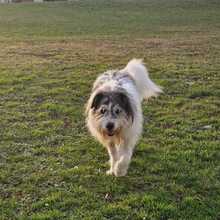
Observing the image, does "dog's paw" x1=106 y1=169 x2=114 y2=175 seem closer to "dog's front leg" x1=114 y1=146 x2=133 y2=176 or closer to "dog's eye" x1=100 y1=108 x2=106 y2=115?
"dog's front leg" x1=114 y1=146 x2=133 y2=176

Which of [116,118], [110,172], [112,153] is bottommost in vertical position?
[110,172]

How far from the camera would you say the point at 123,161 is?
7.57 meters

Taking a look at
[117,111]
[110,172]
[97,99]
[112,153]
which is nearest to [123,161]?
[110,172]

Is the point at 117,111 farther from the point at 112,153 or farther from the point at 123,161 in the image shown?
the point at 112,153

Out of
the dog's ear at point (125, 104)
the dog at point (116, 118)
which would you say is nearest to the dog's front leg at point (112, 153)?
the dog at point (116, 118)

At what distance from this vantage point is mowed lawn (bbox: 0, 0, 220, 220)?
666cm

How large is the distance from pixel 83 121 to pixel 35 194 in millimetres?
3402

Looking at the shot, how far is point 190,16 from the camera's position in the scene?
33781mm

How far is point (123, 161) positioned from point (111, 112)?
86 centimetres

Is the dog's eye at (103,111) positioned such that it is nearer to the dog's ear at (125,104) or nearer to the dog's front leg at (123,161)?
the dog's ear at (125,104)

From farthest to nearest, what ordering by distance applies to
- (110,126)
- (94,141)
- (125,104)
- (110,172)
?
(94,141) → (110,172) → (125,104) → (110,126)

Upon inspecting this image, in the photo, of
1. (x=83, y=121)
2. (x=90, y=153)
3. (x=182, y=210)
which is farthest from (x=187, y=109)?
(x=182, y=210)

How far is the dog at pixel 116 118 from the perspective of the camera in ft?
23.6

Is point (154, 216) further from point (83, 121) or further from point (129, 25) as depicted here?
point (129, 25)
